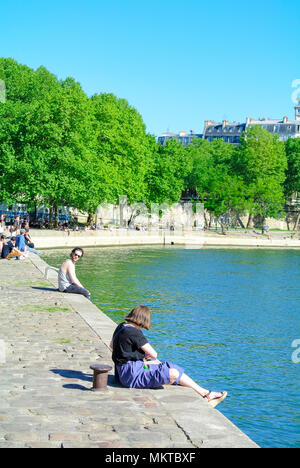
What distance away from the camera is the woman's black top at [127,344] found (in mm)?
9047

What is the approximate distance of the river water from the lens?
1227cm

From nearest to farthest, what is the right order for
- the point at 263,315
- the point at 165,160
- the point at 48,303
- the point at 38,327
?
the point at 38,327
the point at 48,303
the point at 263,315
the point at 165,160

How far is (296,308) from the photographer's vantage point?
26281 mm

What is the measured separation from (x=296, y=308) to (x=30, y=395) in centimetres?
1936

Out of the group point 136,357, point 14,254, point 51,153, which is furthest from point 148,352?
point 51,153

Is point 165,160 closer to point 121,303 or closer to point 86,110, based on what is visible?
point 86,110

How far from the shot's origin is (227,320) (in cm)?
2198

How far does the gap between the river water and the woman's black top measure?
282 centimetres

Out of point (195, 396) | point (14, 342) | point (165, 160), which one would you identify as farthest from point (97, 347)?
point (165, 160)

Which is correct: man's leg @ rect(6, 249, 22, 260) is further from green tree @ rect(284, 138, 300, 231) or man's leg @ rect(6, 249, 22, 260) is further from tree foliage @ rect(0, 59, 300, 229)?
green tree @ rect(284, 138, 300, 231)

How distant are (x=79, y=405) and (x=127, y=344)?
121cm

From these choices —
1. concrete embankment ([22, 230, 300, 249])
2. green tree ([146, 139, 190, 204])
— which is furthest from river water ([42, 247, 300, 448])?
green tree ([146, 139, 190, 204])

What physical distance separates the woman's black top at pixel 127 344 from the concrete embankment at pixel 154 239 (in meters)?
37.8

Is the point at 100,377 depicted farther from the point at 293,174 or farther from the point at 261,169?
the point at 293,174
